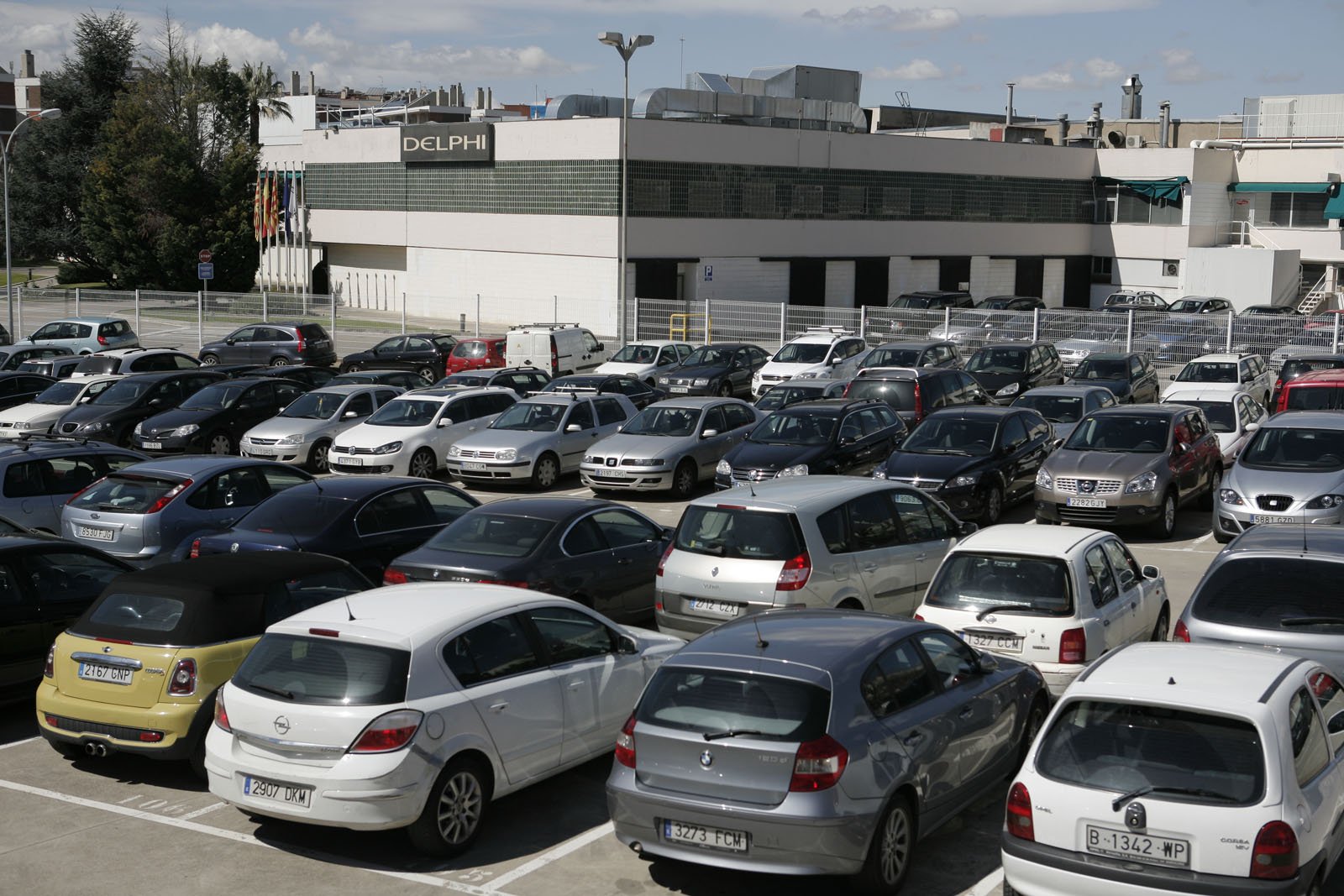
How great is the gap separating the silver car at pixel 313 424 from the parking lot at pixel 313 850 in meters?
13.8

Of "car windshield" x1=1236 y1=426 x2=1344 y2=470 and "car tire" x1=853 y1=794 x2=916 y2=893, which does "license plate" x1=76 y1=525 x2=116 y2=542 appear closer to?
"car tire" x1=853 y1=794 x2=916 y2=893

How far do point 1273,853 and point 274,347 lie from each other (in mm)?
34892

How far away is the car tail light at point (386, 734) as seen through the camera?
7.75m

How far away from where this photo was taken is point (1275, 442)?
1692 cm

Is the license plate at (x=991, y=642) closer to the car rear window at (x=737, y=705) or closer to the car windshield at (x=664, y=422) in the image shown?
the car rear window at (x=737, y=705)

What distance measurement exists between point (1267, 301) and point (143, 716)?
56.9m

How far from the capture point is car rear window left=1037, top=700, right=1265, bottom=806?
6.23 m

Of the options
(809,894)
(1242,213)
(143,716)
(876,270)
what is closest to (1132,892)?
(809,894)

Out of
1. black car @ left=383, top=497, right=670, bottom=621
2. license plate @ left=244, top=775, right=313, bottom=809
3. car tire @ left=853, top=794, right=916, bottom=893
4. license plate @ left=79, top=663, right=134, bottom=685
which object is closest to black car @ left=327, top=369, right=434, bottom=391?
black car @ left=383, top=497, right=670, bottom=621

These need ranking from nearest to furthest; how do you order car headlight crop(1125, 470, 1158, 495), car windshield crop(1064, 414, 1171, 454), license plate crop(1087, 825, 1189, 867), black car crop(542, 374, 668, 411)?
license plate crop(1087, 825, 1189, 867)
car headlight crop(1125, 470, 1158, 495)
car windshield crop(1064, 414, 1171, 454)
black car crop(542, 374, 668, 411)

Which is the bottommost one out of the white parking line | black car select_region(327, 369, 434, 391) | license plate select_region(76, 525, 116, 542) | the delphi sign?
the white parking line

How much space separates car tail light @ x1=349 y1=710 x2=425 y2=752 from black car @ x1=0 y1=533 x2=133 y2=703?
425 cm

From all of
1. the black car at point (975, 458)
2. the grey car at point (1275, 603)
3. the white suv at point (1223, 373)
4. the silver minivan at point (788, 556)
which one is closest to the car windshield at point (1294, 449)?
the black car at point (975, 458)

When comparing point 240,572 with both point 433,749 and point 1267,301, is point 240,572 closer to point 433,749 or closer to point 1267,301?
point 433,749
